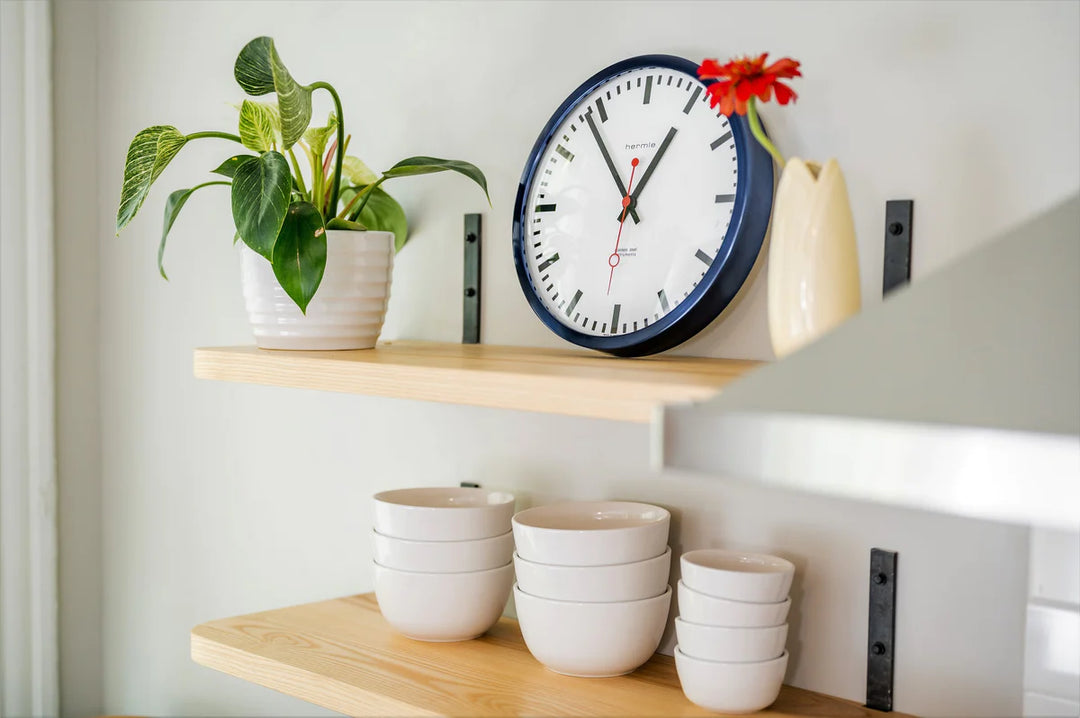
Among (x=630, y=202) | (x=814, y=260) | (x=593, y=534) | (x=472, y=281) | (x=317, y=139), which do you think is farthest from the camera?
(x=472, y=281)

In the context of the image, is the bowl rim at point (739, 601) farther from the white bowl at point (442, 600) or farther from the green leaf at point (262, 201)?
the green leaf at point (262, 201)

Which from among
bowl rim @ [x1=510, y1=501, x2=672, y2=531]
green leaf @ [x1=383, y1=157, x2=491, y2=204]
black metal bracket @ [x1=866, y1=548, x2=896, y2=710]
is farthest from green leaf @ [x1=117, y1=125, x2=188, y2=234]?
black metal bracket @ [x1=866, y1=548, x2=896, y2=710]

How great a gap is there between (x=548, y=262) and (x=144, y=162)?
1.63 feet

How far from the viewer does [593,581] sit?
1069mm

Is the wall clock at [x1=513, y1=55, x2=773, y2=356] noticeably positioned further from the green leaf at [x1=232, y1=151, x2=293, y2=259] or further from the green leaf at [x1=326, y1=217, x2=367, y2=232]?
the green leaf at [x1=232, y1=151, x2=293, y2=259]

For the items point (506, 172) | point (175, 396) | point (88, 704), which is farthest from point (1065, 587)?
point (88, 704)

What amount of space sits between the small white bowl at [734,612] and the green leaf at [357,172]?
750 millimetres

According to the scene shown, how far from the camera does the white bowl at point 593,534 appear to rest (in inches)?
42.0

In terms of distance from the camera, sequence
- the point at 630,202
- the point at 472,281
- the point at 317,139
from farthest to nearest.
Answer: the point at 472,281 < the point at 317,139 < the point at 630,202

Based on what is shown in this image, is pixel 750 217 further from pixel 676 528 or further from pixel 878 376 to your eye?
pixel 878 376

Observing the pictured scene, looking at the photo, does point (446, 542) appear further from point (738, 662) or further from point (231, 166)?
point (231, 166)

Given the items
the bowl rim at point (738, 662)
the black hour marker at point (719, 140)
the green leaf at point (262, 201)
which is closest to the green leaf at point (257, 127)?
the green leaf at point (262, 201)

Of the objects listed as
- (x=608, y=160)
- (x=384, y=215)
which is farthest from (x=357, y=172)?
(x=608, y=160)

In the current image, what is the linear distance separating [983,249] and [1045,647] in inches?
18.3
